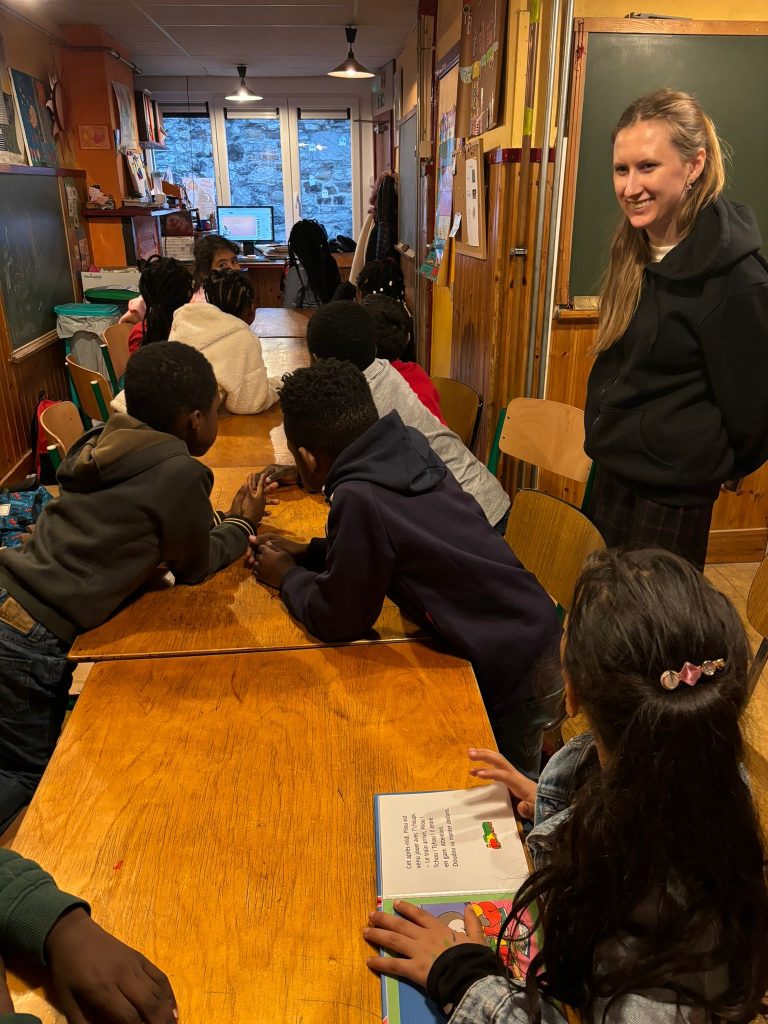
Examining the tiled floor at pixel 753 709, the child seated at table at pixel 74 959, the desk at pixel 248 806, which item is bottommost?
the tiled floor at pixel 753 709

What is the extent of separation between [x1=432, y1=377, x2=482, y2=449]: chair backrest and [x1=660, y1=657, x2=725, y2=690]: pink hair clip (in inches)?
80.8

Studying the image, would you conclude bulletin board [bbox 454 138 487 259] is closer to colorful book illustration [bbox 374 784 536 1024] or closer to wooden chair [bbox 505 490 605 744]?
wooden chair [bbox 505 490 605 744]

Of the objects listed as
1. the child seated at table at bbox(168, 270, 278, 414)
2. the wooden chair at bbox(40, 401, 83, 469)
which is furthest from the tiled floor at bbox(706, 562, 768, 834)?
the wooden chair at bbox(40, 401, 83, 469)

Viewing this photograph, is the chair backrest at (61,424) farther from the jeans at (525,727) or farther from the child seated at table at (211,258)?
the jeans at (525,727)

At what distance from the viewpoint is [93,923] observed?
2.65ft

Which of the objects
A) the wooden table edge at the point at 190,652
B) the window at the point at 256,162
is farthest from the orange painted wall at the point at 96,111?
the wooden table edge at the point at 190,652

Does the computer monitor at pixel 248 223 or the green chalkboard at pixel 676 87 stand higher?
the green chalkboard at pixel 676 87

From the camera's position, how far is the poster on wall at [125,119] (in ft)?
22.8

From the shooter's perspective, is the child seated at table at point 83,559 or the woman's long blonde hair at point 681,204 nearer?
the child seated at table at point 83,559

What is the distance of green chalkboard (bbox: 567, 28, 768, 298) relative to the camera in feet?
8.57

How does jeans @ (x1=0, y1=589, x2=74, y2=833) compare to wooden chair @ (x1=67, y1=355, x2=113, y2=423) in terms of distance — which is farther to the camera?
wooden chair @ (x1=67, y1=355, x2=113, y2=423)

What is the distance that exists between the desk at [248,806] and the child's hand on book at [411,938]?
0.02 metres

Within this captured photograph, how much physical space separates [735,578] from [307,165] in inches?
348

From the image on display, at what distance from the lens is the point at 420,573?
53.5 inches
